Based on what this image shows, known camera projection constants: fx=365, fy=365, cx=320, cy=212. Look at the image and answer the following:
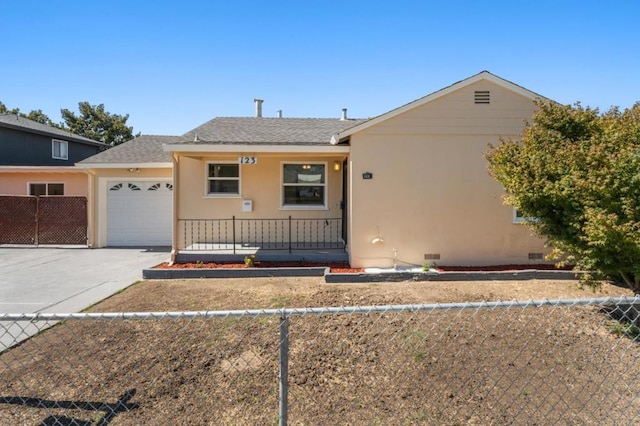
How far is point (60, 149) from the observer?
2122cm

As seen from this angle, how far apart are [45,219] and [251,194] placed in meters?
8.40

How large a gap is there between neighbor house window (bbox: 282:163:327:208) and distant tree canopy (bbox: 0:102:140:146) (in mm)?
31923

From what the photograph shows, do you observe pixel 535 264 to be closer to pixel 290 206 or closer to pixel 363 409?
pixel 290 206

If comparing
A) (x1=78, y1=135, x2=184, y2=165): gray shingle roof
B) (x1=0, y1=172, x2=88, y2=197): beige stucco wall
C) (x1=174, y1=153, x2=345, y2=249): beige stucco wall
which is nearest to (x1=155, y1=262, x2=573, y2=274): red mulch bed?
(x1=174, y1=153, x2=345, y2=249): beige stucco wall

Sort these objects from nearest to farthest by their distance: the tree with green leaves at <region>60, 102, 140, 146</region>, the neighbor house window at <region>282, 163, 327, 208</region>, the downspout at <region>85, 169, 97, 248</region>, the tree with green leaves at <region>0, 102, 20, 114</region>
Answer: the neighbor house window at <region>282, 163, 327, 208</region> < the downspout at <region>85, 169, 97, 248</region> < the tree with green leaves at <region>0, 102, 20, 114</region> < the tree with green leaves at <region>60, 102, 140, 146</region>

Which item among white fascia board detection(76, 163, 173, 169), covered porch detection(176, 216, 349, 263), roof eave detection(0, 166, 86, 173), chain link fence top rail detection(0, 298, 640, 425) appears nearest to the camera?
chain link fence top rail detection(0, 298, 640, 425)

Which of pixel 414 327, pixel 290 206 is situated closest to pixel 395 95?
pixel 290 206

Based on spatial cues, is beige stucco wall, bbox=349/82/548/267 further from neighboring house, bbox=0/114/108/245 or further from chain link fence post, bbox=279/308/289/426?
neighboring house, bbox=0/114/108/245

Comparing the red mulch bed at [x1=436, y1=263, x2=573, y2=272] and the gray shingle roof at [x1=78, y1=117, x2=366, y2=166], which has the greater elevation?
the gray shingle roof at [x1=78, y1=117, x2=366, y2=166]

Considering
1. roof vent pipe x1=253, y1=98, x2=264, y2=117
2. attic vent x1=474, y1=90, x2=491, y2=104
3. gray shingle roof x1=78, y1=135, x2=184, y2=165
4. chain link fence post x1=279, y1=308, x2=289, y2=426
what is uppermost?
roof vent pipe x1=253, y1=98, x2=264, y2=117

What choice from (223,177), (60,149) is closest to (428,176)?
(223,177)

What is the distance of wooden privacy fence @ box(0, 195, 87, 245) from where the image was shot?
1348cm

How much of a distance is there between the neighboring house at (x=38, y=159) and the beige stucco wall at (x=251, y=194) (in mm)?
5787

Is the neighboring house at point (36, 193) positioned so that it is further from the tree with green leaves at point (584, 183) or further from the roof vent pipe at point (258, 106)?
the tree with green leaves at point (584, 183)
